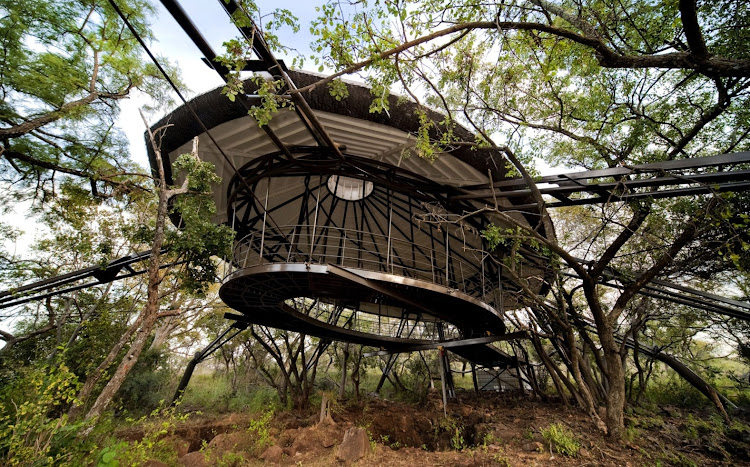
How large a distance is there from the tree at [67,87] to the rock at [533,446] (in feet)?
35.1

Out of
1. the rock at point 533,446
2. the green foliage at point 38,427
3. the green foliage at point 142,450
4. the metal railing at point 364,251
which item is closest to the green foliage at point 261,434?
the green foliage at point 142,450

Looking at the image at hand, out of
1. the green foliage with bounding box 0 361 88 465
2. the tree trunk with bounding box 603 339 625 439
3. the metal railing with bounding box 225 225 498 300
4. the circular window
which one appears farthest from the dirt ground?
the circular window

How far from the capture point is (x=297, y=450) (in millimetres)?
7148

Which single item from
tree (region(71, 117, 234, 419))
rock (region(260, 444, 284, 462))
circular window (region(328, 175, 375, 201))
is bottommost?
rock (region(260, 444, 284, 462))

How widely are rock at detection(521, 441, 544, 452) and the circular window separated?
8.31 meters

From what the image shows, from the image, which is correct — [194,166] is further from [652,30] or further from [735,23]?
[735,23]

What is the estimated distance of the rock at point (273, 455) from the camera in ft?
21.7

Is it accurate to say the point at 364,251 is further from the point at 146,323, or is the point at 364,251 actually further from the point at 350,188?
the point at 146,323

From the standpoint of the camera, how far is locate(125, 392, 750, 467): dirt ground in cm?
598

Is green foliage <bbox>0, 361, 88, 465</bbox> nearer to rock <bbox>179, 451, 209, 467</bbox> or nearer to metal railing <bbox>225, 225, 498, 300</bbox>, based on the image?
rock <bbox>179, 451, 209, 467</bbox>

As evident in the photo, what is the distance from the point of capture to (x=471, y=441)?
29.2 ft

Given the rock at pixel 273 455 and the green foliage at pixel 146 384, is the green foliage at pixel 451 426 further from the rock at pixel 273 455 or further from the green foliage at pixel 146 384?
the green foliage at pixel 146 384

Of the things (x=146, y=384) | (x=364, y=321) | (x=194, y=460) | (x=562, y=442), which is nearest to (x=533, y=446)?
(x=562, y=442)

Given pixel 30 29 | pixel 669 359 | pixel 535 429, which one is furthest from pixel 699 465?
pixel 30 29
